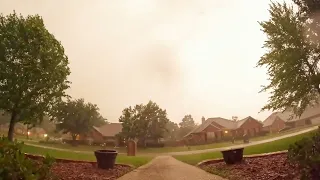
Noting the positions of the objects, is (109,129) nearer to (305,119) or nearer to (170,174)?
(305,119)

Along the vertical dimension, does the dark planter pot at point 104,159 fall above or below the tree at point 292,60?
below

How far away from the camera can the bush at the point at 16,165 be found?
3377 millimetres

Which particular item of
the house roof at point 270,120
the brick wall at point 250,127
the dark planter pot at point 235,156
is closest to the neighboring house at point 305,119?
the house roof at point 270,120

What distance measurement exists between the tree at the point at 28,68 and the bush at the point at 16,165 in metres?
19.6

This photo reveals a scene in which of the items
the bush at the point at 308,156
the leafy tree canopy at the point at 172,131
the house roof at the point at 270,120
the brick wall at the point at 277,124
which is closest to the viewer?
the bush at the point at 308,156

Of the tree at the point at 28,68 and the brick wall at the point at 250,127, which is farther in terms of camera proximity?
the brick wall at the point at 250,127

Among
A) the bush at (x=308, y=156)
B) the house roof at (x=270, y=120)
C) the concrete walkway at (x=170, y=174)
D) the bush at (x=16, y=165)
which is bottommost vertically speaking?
the concrete walkway at (x=170, y=174)

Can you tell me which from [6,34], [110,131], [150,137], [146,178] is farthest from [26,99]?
[110,131]

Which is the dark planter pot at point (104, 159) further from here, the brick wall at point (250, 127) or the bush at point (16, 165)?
the brick wall at point (250, 127)

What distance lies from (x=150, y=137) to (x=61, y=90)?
3437cm

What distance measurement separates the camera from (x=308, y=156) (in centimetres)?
657

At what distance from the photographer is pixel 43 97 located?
77.4 ft

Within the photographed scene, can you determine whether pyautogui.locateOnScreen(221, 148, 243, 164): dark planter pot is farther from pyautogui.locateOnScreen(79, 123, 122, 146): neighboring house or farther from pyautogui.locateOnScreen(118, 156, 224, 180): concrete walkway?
pyautogui.locateOnScreen(79, 123, 122, 146): neighboring house

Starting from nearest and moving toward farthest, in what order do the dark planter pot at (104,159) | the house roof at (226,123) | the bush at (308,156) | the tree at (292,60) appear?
the bush at (308,156) < the dark planter pot at (104,159) < the tree at (292,60) < the house roof at (226,123)
